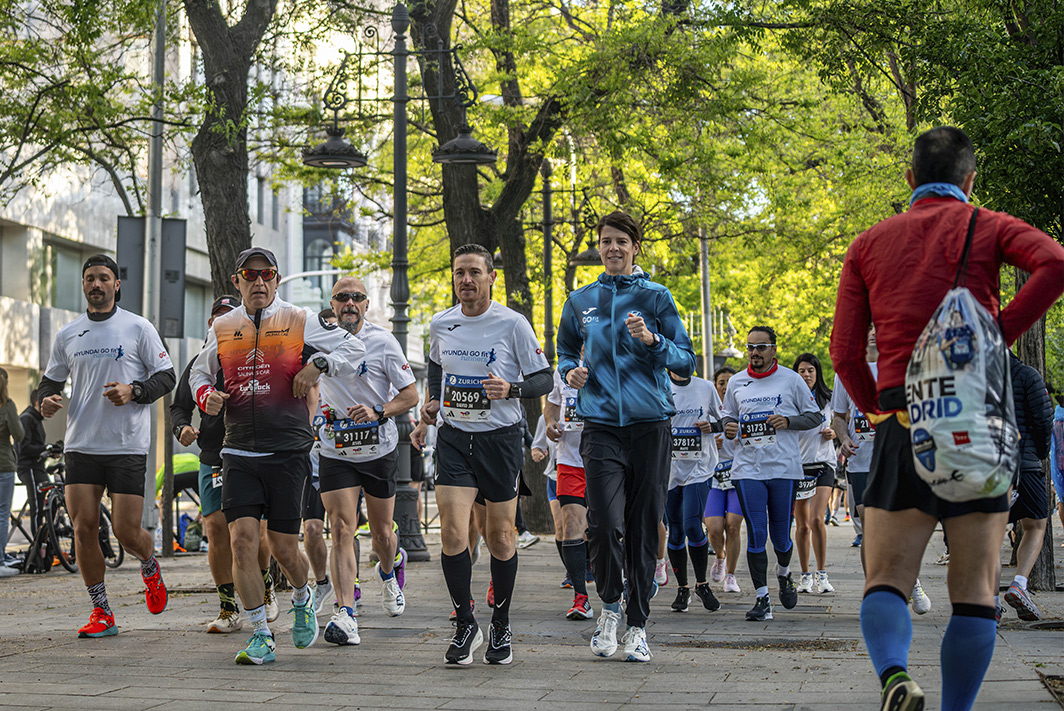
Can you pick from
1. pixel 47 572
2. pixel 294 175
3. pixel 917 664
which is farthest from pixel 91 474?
pixel 294 175

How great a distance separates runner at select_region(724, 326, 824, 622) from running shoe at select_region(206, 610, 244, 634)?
12.3ft

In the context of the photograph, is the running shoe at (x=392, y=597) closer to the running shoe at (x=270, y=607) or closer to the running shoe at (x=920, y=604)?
the running shoe at (x=270, y=607)

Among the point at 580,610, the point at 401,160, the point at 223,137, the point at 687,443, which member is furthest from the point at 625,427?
the point at 401,160

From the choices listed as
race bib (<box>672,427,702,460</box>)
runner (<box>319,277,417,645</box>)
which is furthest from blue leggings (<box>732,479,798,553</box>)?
runner (<box>319,277,417,645</box>)

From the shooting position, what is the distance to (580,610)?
31.4 feet

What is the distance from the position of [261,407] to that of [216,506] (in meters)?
1.91

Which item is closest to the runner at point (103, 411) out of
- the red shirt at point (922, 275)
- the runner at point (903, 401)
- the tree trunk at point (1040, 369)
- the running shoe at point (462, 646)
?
the running shoe at point (462, 646)

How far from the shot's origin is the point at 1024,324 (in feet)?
14.5

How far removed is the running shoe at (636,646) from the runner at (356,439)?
178 centimetres

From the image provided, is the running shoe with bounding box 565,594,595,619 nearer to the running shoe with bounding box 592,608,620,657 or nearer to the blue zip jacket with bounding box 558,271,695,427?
the running shoe with bounding box 592,608,620,657

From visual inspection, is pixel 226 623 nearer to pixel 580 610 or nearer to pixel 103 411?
pixel 103 411

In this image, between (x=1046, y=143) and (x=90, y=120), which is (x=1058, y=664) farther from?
(x=90, y=120)

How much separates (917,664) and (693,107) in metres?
11.8

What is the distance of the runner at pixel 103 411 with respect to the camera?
8.70 metres
